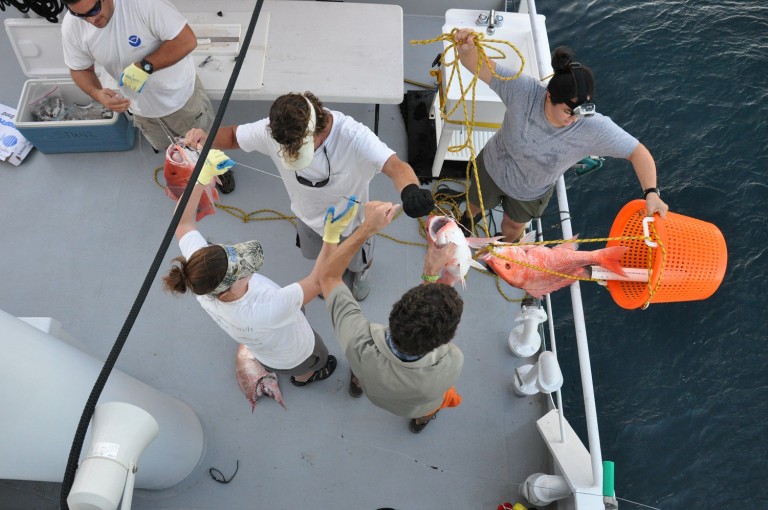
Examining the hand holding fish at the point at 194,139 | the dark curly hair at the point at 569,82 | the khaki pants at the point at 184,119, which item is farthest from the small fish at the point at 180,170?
the dark curly hair at the point at 569,82

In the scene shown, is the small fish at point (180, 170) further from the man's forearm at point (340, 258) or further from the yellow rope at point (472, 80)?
the yellow rope at point (472, 80)

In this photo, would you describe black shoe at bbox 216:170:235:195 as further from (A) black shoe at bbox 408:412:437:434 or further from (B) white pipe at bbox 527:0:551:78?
(B) white pipe at bbox 527:0:551:78

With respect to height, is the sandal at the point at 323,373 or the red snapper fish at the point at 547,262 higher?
the red snapper fish at the point at 547,262

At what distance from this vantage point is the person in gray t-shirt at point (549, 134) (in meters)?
2.55

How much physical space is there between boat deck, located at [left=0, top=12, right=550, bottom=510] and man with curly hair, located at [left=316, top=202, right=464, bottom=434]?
3.17 feet

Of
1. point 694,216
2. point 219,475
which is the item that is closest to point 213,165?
point 219,475

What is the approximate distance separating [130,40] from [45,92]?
163 centimetres

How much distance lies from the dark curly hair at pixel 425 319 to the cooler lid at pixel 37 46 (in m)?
3.79

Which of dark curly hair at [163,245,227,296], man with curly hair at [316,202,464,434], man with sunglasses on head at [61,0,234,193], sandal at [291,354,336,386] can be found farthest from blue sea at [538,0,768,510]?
man with sunglasses on head at [61,0,234,193]

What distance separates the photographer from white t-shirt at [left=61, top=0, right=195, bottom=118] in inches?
116

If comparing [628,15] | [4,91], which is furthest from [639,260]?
[628,15]

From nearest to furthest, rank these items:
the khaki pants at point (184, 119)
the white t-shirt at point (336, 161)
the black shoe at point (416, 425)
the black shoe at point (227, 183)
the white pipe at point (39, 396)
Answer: the white pipe at point (39, 396) → the white t-shirt at point (336, 161) → the black shoe at point (416, 425) → the khaki pants at point (184, 119) → the black shoe at point (227, 183)

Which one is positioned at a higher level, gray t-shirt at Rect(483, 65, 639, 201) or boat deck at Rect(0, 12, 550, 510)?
gray t-shirt at Rect(483, 65, 639, 201)

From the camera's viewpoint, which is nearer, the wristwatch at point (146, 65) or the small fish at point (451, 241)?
the small fish at point (451, 241)
